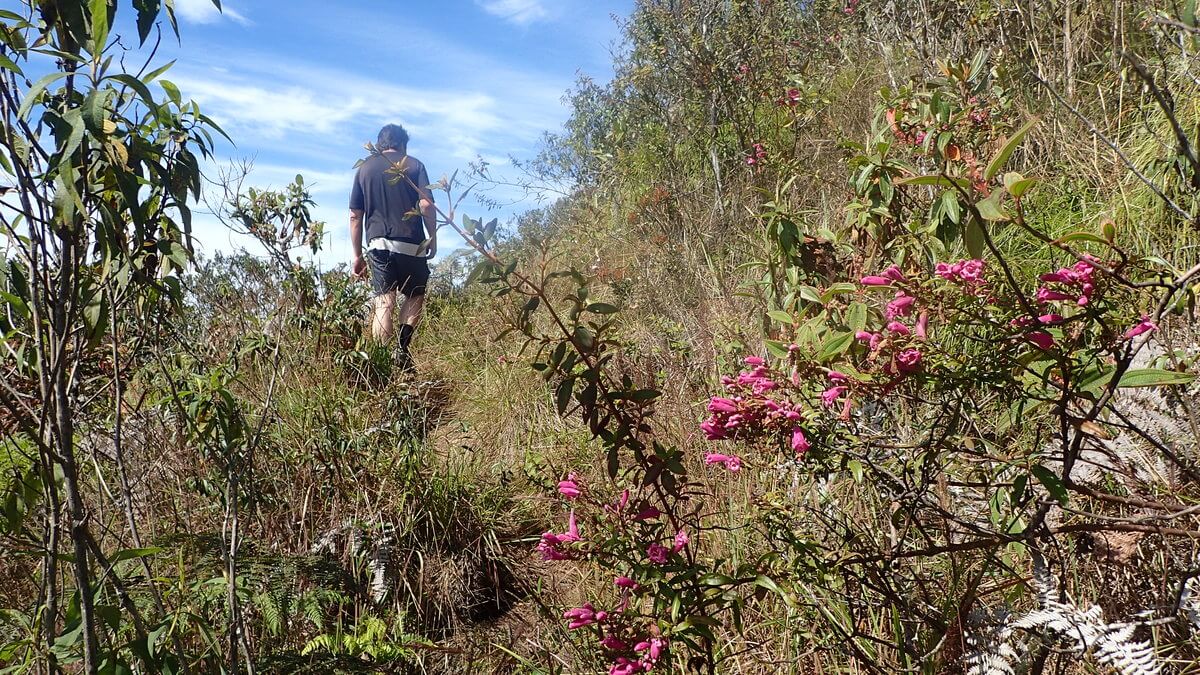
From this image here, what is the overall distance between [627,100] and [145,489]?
17.1 ft

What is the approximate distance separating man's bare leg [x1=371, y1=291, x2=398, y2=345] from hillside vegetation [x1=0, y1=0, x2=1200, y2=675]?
0.10 metres

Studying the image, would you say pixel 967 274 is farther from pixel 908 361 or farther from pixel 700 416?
pixel 700 416

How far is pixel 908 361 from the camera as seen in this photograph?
4.37 feet

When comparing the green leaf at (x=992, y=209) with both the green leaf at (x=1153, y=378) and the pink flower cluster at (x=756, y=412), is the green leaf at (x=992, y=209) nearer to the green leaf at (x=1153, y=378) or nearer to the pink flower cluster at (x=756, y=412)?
the green leaf at (x=1153, y=378)

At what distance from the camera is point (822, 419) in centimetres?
146

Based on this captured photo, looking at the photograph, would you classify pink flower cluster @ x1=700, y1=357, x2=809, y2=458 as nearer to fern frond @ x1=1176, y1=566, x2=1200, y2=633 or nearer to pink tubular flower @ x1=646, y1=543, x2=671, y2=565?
pink tubular flower @ x1=646, y1=543, x2=671, y2=565

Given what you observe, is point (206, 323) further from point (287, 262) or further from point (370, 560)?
point (370, 560)

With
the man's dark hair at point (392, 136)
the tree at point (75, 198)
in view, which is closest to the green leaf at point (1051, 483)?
the tree at point (75, 198)

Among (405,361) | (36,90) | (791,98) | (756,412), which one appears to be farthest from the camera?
(405,361)

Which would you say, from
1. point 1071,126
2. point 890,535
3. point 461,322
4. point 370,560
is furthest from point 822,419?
point 461,322

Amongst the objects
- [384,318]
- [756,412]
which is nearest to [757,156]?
[384,318]

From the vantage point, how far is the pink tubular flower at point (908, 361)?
1328mm

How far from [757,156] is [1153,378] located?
11.6 ft

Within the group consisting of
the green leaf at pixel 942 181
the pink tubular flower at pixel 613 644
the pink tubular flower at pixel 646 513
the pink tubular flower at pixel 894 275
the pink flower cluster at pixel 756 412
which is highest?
the green leaf at pixel 942 181
